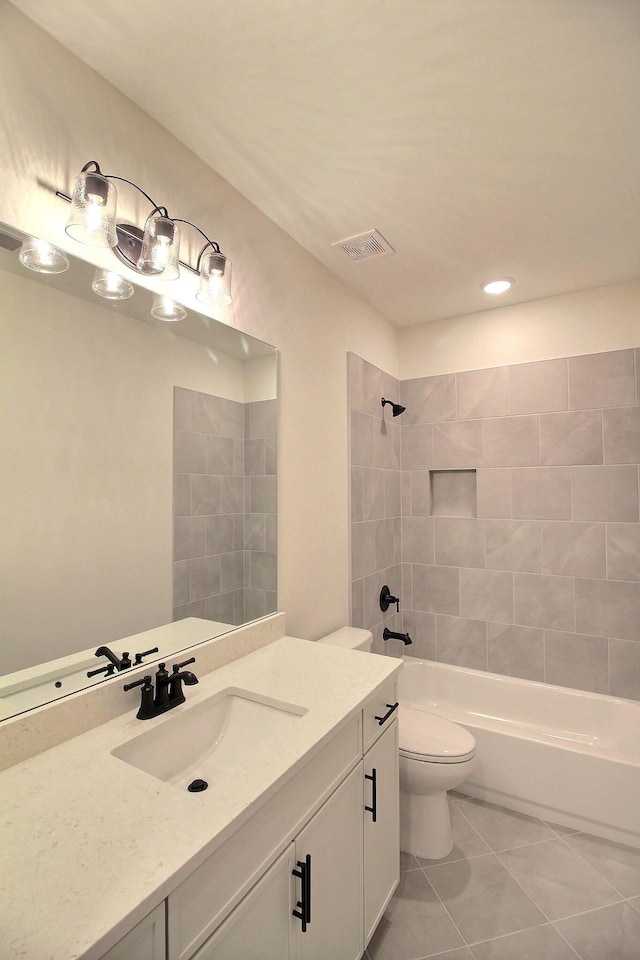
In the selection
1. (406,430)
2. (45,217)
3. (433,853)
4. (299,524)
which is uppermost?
(45,217)

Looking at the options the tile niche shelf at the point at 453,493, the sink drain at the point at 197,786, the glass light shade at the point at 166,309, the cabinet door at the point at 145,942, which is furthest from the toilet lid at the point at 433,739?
the glass light shade at the point at 166,309

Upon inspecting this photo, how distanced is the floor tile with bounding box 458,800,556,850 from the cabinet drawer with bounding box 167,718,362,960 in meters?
1.33

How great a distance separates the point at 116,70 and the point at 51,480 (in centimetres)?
110

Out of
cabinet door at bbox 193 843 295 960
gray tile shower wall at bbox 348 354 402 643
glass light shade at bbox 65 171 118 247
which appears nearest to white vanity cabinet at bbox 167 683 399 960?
cabinet door at bbox 193 843 295 960

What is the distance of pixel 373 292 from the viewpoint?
8.33ft

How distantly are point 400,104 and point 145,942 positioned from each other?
1929mm

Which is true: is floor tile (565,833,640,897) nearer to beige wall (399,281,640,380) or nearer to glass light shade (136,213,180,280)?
beige wall (399,281,640,380)

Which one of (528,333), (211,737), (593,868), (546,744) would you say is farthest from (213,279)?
(593,868)

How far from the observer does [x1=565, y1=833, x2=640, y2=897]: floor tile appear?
1728 millimetres

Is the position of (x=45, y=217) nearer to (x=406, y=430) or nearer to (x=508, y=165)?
(x=508, y=165)

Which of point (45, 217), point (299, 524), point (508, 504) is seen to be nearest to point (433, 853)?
point (299, 524)

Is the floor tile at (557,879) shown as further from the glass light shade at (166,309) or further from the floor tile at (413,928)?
the glass light shade at (166,309)

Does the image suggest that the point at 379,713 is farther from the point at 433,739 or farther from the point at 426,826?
the point at 426,826

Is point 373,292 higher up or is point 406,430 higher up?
point 373,292
